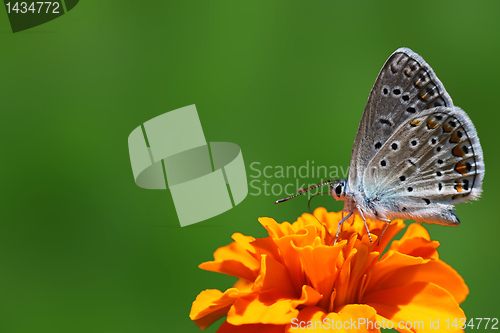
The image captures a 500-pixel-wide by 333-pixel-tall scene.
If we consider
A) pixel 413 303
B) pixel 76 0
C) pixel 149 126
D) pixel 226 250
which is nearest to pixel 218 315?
pixel 226 250

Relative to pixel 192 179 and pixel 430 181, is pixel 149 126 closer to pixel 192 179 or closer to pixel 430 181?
pixel 192 179

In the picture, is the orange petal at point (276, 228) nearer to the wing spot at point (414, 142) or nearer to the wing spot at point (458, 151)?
the wing spot at point (414, 142)

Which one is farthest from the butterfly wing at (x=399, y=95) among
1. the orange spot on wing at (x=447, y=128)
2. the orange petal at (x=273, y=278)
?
the orange petal at (x=273, y=278)

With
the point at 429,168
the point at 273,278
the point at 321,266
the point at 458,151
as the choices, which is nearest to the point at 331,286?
the point at 321,266
